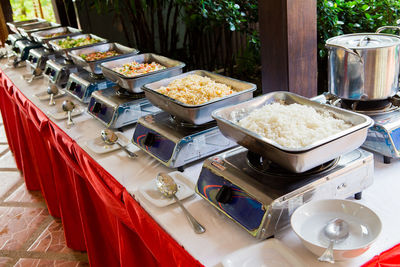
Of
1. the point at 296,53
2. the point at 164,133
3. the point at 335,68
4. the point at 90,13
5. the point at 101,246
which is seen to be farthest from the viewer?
the point at 90,13

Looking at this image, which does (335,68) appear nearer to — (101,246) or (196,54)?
(101,246)

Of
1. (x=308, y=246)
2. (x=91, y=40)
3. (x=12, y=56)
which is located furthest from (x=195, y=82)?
(x=12, y=56)

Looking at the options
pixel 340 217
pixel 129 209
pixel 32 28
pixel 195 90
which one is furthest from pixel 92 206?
pixel 32 28

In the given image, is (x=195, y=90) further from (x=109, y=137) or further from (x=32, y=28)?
(x=32, y=28)

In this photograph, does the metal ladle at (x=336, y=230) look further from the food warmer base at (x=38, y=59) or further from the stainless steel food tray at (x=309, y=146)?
the food warmer base at (x=38, y=59)

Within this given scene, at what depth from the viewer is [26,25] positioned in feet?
11.5

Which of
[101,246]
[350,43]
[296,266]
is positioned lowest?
[101,246]

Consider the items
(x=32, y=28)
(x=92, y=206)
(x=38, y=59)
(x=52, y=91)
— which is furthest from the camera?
(x=32, y=28)

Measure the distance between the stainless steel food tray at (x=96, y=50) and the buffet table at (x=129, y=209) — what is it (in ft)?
0.78

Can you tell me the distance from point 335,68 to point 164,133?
0.57m

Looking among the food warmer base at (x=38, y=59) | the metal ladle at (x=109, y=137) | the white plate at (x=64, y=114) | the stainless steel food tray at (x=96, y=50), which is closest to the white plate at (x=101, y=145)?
the metal ladle at (x=109, y=137)

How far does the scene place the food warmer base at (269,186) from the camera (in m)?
0.90

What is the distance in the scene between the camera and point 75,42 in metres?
2.52

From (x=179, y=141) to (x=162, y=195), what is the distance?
0.18m
